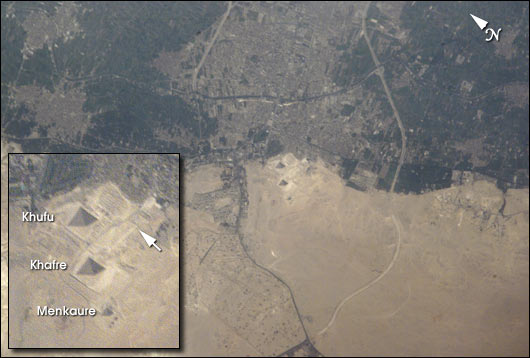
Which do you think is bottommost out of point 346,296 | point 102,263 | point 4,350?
point 4,350

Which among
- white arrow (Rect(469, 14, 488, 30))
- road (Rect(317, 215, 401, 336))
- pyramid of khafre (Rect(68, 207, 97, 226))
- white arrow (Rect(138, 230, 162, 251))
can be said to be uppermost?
white arrow (Rect(469, 14, 488, 30))

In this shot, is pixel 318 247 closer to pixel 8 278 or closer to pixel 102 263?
pixel 102 263

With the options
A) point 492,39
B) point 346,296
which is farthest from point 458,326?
point 492,39

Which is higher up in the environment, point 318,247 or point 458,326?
point 318,247

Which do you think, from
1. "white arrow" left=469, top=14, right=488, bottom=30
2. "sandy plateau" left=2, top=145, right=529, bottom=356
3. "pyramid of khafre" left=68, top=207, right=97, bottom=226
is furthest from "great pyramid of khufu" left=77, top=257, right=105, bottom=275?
"white arrow" left=469, top=14, right=488, bottom=30

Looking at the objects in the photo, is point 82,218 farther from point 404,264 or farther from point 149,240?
point 404,264

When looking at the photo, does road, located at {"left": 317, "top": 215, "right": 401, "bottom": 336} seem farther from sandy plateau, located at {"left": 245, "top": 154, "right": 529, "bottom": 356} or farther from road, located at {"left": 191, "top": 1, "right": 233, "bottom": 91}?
road, located at {"left": 191, "top": 1, "right": 233, "bottom": 91}
